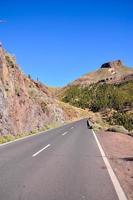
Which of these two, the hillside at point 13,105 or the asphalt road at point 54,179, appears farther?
the hillside at point 13,105

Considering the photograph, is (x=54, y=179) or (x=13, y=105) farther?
(x=13, y=105)

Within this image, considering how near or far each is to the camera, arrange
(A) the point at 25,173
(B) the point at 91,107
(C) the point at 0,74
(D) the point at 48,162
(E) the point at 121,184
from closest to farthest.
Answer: (E) the point at 121,184
(A) the point at 25,173
(D) the point at 48,162
(C) the point at 0,74
(B) the point at 91,107

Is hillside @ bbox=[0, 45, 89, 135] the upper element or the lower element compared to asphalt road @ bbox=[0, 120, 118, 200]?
upper

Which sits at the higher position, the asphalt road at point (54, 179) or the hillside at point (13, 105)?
the hillside at point (13, 105)

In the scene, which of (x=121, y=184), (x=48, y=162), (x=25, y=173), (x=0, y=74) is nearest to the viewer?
(x=121, y=184)

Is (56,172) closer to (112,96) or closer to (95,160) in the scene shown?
(95,160)

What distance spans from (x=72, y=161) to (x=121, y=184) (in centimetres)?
444

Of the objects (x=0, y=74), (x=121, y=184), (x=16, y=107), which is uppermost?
(x=0, y=74)

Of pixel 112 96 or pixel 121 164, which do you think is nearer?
pixel 121 164

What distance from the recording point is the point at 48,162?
12438 millimetres

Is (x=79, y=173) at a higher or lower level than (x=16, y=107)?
lower

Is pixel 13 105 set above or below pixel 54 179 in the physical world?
above

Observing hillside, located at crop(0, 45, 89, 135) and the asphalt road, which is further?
hillside, located at crop(0, 45, 89, 135)

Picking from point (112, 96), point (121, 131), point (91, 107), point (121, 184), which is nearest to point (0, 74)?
point (121, 131)
